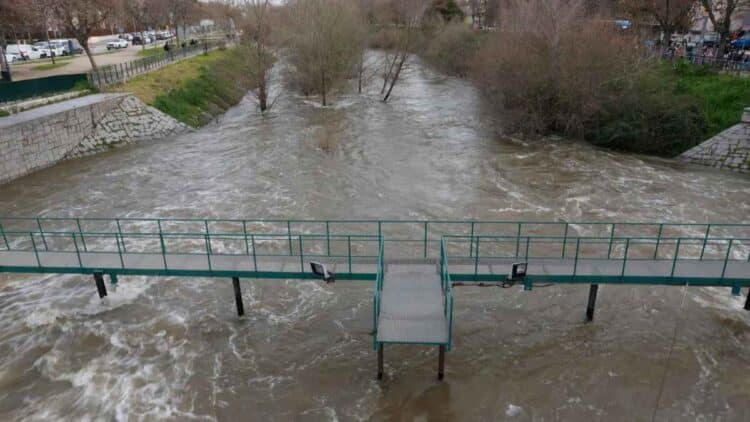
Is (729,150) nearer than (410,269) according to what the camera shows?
No

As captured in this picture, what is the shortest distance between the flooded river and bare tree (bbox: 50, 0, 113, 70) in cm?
1265

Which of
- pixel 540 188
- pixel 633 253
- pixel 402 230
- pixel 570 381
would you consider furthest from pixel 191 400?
pixel 540 188

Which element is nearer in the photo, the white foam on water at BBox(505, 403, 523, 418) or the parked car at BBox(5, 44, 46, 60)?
the white foam on water at BBox(505, 403, 523, 418)

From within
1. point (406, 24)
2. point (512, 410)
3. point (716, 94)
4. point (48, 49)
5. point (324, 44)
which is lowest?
point (512, 410)

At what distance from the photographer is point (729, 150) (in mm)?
24047

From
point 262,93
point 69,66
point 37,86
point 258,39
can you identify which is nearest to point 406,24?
point 258,39

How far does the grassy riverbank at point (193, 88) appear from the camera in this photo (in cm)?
3247

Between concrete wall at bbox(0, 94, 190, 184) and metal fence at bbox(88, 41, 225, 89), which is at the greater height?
metal fence at bbox(88, 41, 225, 89)

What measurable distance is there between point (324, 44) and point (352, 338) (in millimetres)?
28948

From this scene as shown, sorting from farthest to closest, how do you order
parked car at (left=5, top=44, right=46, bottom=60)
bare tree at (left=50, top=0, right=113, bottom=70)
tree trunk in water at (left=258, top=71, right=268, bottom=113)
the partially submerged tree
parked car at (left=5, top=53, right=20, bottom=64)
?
parked car at (left=5, top=44, right=46, bottom=60) < parked car at (left=5, top=53, right=20, bottom=64) < tree trunk in water at (left=258, top=71, right=268, bottom=113) < the partially submerged tree < bare tree at (left=50, top=0, right=113, bottom=70)

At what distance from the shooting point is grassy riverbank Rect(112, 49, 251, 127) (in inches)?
1278

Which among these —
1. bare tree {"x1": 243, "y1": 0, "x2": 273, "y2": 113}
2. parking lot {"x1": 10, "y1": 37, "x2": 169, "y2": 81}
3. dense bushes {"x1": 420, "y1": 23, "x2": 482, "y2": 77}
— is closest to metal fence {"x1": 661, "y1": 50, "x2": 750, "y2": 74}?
dense bushes {"x1": 420, "y1": 23, "x2": 482, "y2": 77}

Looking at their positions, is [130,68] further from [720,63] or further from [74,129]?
[720,63]

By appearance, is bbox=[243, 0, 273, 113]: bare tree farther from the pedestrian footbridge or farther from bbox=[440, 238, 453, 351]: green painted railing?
bbox=[440, 238, 453, 351]: green painted railing
